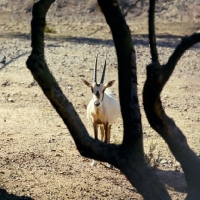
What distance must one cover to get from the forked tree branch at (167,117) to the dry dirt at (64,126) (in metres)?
1.82

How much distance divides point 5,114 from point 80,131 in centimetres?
664

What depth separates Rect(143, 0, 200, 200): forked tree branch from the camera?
5426mm

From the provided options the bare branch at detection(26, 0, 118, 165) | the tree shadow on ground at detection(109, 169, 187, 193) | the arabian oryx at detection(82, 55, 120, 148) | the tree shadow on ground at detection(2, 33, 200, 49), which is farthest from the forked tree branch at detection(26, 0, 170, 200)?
the tree shadow on ground at detection(2, 33, 200, 49)

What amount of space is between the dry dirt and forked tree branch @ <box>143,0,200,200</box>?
1.82 m

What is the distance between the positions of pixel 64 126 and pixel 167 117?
578 cm

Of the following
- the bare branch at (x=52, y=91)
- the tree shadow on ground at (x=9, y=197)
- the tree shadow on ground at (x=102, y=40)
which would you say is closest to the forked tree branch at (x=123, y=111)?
the bare branch at (x=52, y=91)

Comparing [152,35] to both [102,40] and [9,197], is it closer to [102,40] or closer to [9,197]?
[9,197]

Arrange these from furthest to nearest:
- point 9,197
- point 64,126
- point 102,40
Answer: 1. point 102,40
2. point 64,126
3. point 9,197

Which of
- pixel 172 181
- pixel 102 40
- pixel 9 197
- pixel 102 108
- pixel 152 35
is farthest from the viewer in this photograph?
pixel 102 40

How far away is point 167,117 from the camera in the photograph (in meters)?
5.80

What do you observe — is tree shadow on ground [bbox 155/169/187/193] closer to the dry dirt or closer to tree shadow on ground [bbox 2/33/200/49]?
the dry dirt

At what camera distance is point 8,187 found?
782cm

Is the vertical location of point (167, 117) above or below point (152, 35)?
below

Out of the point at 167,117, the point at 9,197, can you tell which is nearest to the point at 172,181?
the point at 9,197
